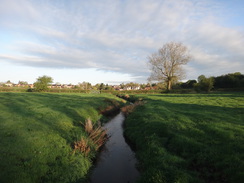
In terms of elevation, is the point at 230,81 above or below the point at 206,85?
above

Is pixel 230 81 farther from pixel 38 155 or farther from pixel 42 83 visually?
pixel 42 83

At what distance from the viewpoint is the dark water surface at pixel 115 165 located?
812 centimetres

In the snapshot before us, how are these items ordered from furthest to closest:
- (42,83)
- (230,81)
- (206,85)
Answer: (42,83)
(230,81)
(206,85)

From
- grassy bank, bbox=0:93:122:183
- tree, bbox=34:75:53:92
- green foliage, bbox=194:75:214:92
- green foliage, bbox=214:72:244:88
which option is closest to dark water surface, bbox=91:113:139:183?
grassy bank, bbox=0:93:122:183

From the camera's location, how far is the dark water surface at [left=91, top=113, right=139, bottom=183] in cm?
812

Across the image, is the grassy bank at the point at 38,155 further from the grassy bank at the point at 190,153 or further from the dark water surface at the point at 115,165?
the grassy bank at the point at 190,153

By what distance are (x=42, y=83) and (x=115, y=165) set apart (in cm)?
7295

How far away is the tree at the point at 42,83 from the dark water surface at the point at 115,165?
68236 mm

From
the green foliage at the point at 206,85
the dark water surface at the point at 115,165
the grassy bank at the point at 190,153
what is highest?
the green foliage at the point at 206,85

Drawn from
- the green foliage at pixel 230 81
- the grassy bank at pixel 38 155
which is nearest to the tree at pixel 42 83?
the grassy bank at pixel 38 155

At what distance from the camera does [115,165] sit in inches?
372

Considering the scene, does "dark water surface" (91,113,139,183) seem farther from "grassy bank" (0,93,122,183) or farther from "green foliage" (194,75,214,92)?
"green foliage" (194,75,214,92)

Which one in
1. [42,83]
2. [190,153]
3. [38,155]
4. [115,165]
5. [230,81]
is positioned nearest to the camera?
[38,155]

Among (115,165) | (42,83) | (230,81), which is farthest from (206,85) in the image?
(42,83)
